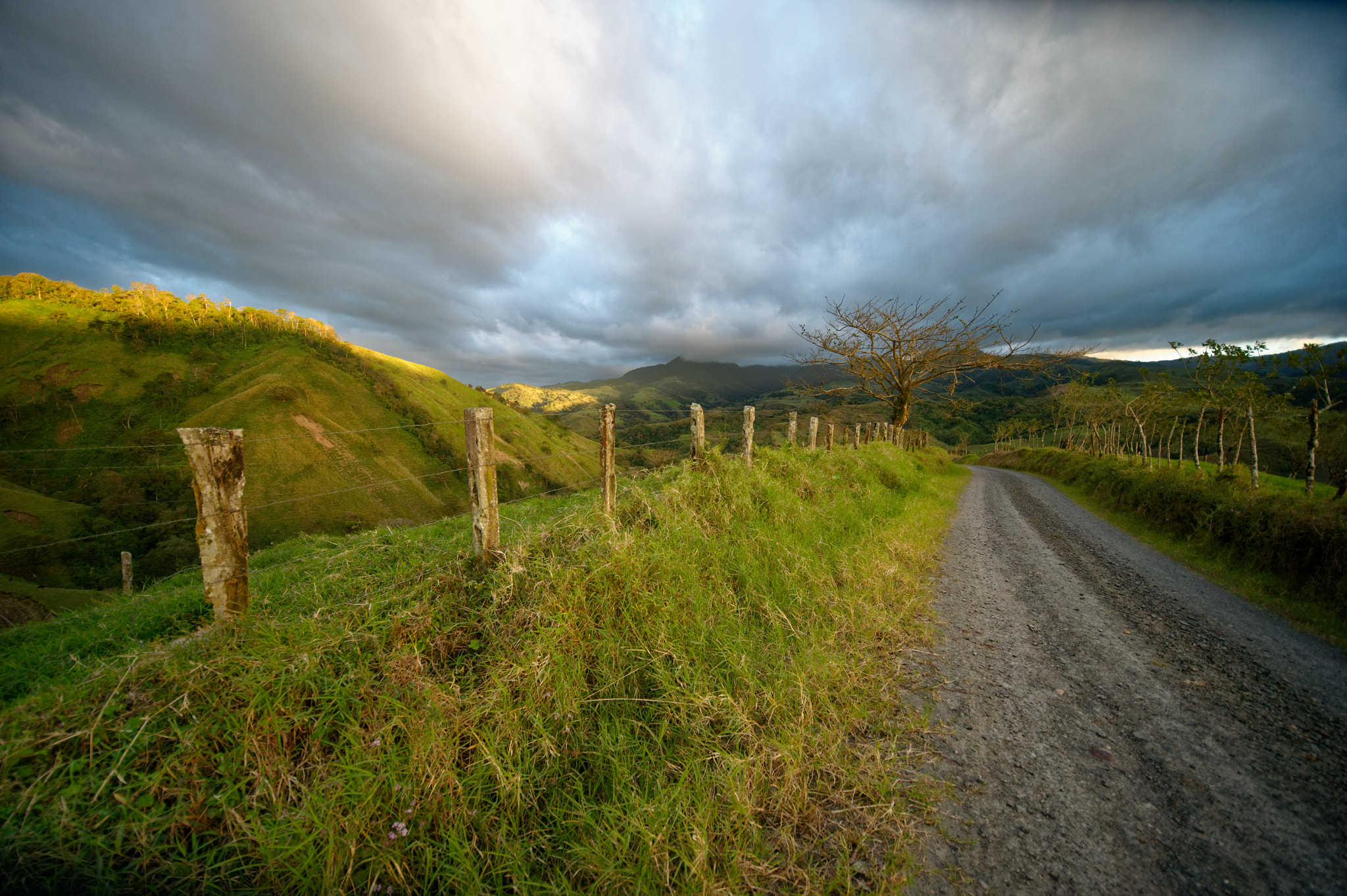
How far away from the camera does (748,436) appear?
9516mm

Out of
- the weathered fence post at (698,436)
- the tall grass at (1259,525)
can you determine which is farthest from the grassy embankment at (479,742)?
the tall grass at (1259,525)

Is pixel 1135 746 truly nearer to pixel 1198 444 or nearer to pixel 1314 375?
pixel 1314 375

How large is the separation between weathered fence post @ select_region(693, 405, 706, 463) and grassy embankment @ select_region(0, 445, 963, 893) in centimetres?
337

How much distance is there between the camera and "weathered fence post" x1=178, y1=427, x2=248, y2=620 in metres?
3.43

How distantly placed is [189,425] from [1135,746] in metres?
98.7

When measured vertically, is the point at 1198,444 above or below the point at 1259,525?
above

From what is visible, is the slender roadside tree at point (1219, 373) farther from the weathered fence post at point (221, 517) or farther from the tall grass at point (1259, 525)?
the weathered fence post at point (221, 517)

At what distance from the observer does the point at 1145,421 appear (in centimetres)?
3041

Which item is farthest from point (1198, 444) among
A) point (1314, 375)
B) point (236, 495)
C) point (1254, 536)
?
point (236, 495)

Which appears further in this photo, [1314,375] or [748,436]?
[1314,375]

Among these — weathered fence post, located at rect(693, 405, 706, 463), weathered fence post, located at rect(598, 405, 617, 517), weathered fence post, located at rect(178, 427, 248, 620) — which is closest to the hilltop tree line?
weathered fence post, located at rect(693, 405, 706, 463)

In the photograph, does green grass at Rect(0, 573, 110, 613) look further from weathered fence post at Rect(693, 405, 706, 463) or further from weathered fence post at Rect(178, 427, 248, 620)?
weathered fence post at Rect(693, 405, 706, 463)

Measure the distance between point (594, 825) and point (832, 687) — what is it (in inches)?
94.5

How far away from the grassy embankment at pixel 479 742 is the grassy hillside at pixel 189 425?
29.3 metres
